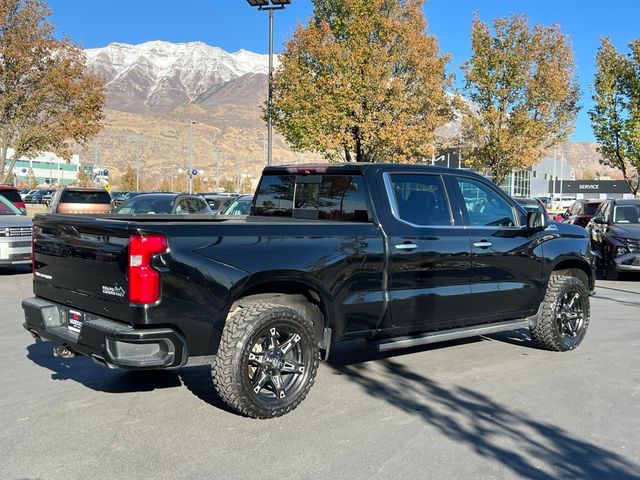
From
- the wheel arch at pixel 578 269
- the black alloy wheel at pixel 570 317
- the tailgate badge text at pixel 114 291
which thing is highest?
the tailgate badge text at pixel 114 291

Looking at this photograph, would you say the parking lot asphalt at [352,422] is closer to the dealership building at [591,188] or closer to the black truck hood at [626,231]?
the black truck hood at [626,231]

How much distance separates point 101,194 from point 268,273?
15.5m

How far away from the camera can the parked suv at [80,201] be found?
18.3 m

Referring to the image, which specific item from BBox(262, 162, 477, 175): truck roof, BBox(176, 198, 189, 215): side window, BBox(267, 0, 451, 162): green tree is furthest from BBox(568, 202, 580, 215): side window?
BBox(262, 162, 477, 175): truck roof

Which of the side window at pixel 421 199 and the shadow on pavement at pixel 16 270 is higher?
the side window at pixel 421 199

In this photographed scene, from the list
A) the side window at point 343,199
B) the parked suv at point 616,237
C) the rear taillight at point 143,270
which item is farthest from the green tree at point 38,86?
the rear taillight at point 143,270

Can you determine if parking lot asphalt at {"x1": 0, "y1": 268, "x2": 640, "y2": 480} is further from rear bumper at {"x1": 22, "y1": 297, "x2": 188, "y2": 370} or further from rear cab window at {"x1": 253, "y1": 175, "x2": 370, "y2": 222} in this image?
rear cab window at {"x1": 253, "y1": 175, "x2": 370, "y2": 222}

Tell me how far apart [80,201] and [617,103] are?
20.5m

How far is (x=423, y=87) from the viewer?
2400 centimetres

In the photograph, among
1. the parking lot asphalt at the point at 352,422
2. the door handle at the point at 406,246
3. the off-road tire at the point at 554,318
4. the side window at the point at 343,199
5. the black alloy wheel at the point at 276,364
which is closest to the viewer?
the parking lot asphalt at the point at 352,422

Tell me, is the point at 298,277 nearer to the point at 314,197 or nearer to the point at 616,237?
the point at 314,197

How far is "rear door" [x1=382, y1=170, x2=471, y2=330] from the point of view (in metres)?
5.67

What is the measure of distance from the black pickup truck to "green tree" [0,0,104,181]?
67.5 ft

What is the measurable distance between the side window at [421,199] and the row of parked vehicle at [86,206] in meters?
4.80
